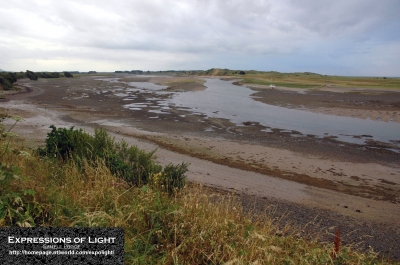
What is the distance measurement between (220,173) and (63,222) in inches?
305

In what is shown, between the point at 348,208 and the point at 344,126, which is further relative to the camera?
the point at 344,126

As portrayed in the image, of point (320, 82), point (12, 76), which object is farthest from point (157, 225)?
point (320, 82)

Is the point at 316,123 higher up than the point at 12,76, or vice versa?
the point at 12,76

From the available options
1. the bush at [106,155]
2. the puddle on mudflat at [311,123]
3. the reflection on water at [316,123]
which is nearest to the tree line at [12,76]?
the puddle on mudflat at [311,123]

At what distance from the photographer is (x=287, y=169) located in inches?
448

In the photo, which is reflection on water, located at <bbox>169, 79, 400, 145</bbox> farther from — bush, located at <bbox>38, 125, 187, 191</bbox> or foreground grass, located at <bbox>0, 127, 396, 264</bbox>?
foreground grass, located at <bbox>0, 127, 396, 264</bbox>

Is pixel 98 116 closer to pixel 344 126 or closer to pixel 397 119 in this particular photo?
pixel 344 126

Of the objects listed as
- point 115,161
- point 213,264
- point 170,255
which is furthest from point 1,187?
point 115,161

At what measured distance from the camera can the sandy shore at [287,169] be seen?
7816 millimetres

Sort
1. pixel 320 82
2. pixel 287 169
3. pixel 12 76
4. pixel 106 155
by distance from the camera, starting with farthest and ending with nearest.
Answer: pixel 320 82 → pixel 12 76 → pixel 287 169 → pixel 106 155

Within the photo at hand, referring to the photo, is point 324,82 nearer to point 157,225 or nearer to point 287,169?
point 287,169

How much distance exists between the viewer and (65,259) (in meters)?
2.56

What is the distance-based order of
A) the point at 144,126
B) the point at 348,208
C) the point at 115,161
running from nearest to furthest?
the point at 115,161 → the point at 348,208 → the point at 144,126

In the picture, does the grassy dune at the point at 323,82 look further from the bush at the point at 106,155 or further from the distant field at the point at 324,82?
the bush at the point at 106,155
